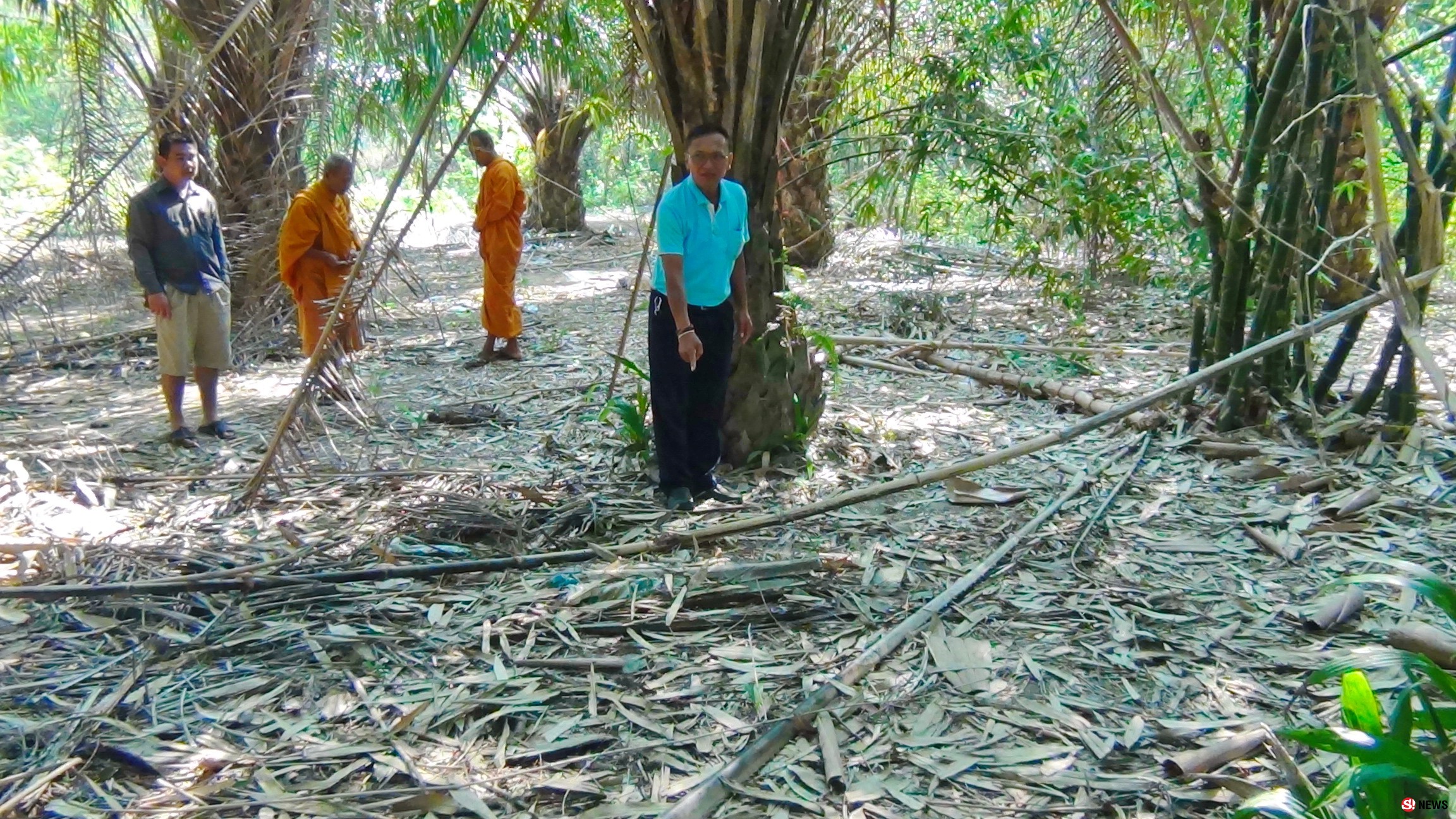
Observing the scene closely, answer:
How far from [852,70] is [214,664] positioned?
644 cm

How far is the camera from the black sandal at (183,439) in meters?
4.80

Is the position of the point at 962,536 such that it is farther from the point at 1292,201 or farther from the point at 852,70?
the point at 852,70

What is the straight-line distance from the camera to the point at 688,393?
3.74m

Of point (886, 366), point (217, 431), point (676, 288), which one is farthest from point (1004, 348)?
point (217, 431)

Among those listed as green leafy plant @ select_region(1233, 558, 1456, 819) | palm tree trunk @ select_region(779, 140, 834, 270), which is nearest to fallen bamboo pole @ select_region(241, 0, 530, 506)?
green leafy plant @ select_region(1233, 558, 1456, 819)

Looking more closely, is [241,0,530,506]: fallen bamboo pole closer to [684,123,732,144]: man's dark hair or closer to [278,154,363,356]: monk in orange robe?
[684,123,732,144]: man's dark hair

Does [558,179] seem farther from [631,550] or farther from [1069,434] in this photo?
[1069,434]

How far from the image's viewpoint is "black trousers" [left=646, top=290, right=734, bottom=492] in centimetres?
363

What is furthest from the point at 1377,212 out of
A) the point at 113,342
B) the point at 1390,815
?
the point at 113,342

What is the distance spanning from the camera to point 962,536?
336 cm

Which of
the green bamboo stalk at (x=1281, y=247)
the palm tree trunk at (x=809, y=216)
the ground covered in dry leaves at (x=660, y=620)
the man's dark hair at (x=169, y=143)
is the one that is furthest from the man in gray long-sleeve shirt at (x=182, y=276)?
the palm tree trunk at (x=809, y=216)

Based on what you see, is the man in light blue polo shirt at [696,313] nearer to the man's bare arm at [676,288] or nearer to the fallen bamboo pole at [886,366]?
the man's bare arm at [676,288]

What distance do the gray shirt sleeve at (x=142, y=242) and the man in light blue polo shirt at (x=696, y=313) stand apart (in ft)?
8.11

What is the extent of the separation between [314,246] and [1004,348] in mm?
3860
